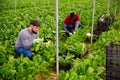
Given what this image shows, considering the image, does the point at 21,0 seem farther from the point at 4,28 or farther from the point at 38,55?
the point at 38,55

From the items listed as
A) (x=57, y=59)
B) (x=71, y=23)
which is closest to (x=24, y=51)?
(x=57, y=59)

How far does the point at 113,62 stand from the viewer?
19.0 feet

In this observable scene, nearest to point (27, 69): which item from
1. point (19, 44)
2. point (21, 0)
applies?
point (19, 44)

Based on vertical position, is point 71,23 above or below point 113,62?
above

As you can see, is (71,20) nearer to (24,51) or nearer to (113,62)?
(24,51)

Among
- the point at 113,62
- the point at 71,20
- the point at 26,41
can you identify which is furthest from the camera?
the point at 71,20

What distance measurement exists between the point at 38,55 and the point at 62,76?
4.02ft

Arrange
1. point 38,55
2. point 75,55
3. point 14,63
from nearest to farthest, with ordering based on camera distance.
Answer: point 14,63, point 38,55, point 75,55

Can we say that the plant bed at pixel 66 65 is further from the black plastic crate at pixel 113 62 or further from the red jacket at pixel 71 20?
the red jacket at pixel 71 20

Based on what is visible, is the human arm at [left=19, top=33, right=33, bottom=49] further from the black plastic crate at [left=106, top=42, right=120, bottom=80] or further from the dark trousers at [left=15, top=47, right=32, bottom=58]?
the black plastic crate at [left=106, top=42, right=120, bottom=80]

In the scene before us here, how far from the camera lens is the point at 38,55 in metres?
6.74

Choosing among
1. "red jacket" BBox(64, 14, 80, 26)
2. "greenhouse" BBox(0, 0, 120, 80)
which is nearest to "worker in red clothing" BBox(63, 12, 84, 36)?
"red jacket" BBox(64, 14, 80, 26)

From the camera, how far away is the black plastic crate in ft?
19.0

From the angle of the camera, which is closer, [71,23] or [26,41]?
[26,41]
